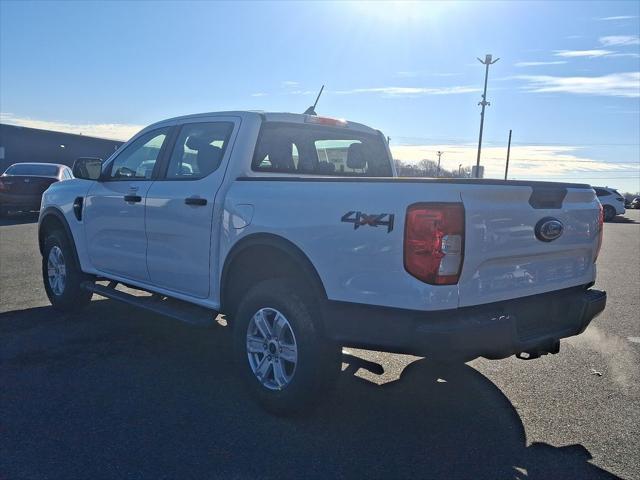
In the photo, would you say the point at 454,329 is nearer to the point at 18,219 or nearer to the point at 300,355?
the point at 300,355

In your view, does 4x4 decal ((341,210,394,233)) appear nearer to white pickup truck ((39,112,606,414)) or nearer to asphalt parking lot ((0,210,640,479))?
white pickup truck ((39,112,606,414))

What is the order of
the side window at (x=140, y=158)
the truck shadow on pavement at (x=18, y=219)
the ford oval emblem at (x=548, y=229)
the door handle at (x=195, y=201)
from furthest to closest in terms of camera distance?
the truck shadow on pavement at (x=18, y=219) → the side window at (x=140, y=158) → the door handle at (x=195, y=201) → the ford oval emblem at (x=548, y=229)

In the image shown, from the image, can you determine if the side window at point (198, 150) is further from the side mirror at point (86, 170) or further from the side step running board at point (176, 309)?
the side mirror at point (86, 170)

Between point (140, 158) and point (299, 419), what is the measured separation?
9.62ft

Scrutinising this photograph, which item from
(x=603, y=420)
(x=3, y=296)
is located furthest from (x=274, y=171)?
(x=3, y=296)

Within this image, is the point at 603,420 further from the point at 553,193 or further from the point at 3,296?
the point at 3,296

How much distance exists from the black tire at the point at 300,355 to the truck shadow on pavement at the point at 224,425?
0.15m

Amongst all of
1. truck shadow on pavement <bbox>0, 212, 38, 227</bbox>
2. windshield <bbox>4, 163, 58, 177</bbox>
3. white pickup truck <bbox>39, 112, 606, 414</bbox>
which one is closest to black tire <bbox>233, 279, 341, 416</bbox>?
white pickup truck <bbox>39, 112, 606, 414</bbox>

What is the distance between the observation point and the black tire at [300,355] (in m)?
3.41

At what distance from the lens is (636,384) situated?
14.5ft

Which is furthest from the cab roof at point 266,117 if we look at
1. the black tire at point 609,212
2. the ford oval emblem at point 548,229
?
the black tire at point 609,212

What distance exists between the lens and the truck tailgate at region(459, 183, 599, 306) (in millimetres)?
3047

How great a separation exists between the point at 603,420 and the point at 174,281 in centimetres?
325

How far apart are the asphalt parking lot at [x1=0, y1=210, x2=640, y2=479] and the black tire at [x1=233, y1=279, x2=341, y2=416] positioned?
146 millimetres
